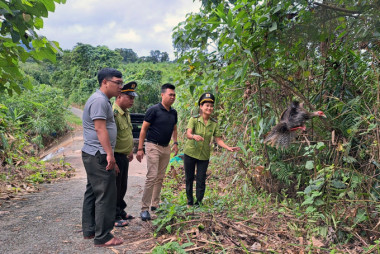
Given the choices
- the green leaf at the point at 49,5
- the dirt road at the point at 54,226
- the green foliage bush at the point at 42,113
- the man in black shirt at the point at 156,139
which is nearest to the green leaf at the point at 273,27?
the man in black shirt at the point at 156,139

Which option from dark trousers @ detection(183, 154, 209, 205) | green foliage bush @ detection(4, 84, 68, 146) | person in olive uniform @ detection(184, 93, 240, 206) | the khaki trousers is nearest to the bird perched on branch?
person in olive uniform @ detection(184, 93, 240, 206)

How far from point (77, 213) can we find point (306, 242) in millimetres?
3249

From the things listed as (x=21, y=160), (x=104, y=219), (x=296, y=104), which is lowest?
(x=104, y=219)

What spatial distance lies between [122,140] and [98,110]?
3.12ft

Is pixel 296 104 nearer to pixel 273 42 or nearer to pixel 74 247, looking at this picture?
pixel 273 42

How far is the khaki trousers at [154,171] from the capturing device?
450 centimetres

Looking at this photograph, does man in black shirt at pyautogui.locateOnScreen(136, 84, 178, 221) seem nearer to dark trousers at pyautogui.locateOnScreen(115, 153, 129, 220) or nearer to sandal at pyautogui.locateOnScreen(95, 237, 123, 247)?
dark trousers at pyautogui.locateOnScreen(115, 153, 129, 220)

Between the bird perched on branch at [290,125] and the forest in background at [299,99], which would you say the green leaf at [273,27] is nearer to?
the forest in background at [299,99]

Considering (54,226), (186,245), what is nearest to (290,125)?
(186,245)

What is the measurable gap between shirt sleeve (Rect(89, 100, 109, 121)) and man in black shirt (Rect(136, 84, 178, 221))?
1249 millimetres

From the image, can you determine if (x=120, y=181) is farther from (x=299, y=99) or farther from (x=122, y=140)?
(x=299, y=99)

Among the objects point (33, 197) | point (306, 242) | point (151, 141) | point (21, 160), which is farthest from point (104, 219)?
point (21, 160)

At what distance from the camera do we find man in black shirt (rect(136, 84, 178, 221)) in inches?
180

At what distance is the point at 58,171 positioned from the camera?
8.59 meters
